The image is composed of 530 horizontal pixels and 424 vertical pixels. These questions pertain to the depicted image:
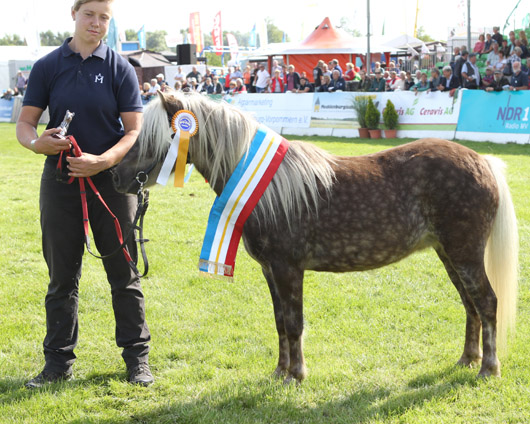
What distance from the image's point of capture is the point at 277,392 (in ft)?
12.3

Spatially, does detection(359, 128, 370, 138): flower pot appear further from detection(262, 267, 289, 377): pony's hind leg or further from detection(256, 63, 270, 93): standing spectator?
detection(262, 267, 289, 377): pony's hind leg

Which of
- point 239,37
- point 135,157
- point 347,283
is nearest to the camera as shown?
point 135,157

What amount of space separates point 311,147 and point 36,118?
1.84 meters

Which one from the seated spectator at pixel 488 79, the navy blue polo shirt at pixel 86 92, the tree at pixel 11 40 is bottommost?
the seated spectator at pixel 488 79

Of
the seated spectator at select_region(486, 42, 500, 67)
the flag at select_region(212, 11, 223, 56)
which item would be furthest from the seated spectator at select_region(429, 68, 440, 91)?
the flag at select_region(212, 11, 223, 56)

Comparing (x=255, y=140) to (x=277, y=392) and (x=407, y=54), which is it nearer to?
(x=277, y=392)

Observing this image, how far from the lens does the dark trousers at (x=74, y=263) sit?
148 inches

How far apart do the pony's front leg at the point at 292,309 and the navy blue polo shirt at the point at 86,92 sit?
4.68 ft

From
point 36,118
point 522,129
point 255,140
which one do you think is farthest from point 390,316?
point 522,129

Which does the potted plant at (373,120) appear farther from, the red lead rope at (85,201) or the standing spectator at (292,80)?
the red lead rope at (85,201)

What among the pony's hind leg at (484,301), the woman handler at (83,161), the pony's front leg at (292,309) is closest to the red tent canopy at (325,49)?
the pony's hind leg at (484,301)

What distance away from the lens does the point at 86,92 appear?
11.7ft

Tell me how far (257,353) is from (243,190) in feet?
4.77

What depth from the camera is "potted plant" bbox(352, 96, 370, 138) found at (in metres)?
17.8
